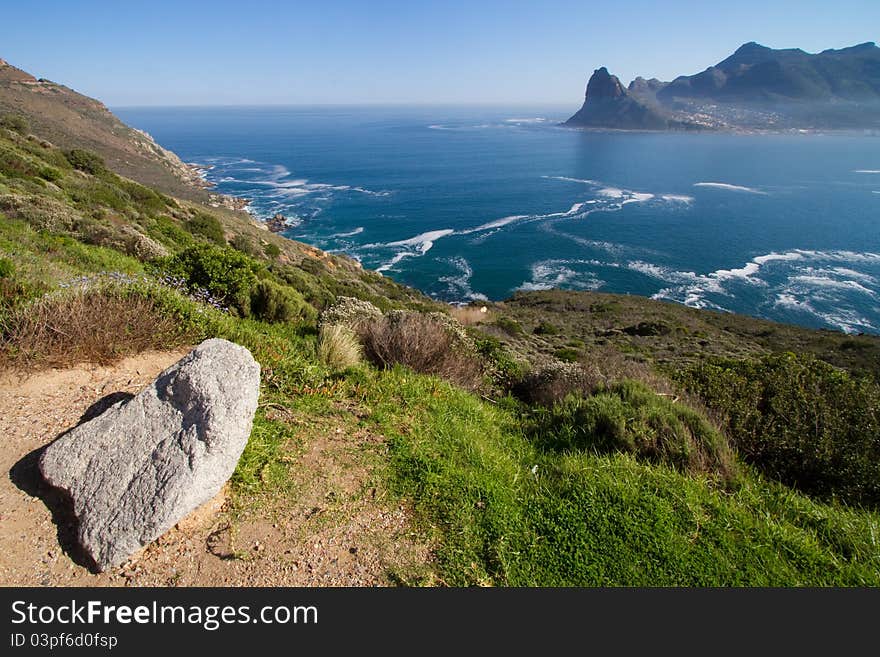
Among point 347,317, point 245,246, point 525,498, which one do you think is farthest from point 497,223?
point 525,498

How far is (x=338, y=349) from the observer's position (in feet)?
21.0

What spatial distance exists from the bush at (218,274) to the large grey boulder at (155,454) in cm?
531

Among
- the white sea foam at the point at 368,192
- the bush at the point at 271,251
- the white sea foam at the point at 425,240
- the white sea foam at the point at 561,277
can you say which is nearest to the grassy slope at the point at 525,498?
the bush at the point at 271,251

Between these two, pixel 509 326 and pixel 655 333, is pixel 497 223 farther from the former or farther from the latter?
pixel 509 326

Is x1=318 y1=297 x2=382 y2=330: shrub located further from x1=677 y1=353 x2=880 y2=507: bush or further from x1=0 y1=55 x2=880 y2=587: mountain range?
x1=677 y1=353 x2=880 y2=507: bush

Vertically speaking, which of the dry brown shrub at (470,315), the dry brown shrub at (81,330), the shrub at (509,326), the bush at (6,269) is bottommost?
the dry brown shrub at (470,315)

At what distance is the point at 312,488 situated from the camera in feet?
12.8

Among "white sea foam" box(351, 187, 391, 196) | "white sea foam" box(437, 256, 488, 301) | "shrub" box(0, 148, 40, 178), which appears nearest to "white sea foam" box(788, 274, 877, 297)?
"white sea foam" box(437, 256, 488, 301)

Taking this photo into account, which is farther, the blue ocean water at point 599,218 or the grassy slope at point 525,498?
the blue ocean water at point 599,218

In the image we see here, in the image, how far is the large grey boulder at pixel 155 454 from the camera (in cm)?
307

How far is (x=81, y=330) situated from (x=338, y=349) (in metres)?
2.91

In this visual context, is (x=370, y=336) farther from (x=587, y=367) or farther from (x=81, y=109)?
(x=81, y=109)

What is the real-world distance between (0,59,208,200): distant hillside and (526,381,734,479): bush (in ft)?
180

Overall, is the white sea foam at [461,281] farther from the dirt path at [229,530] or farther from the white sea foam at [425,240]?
the dirt path at [229,530]
